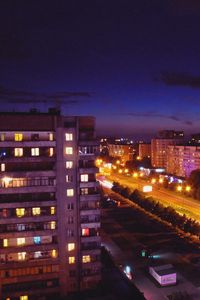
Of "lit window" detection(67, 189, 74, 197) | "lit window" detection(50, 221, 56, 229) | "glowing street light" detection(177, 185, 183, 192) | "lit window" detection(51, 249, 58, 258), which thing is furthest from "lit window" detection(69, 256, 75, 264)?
"glowing street light" detection(177, 185, 183, 192)

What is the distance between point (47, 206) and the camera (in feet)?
135

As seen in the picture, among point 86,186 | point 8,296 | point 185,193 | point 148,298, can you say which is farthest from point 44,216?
point 185,193

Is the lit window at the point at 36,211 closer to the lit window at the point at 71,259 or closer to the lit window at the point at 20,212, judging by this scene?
the lit window at the point at 20,212

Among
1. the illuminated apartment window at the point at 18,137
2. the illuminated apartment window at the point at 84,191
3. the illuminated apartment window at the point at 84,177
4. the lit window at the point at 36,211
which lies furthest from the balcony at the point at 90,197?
the illuminated apartment window at the point at 18,137

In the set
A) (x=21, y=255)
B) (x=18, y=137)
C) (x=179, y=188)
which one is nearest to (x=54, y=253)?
(x=21, y=255)

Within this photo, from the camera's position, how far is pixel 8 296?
4019 cm

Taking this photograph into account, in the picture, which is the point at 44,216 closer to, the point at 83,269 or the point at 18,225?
the point at 18,225

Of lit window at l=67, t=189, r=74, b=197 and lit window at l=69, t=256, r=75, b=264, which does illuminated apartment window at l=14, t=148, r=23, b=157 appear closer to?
lit window at l=67, t=189, r=74, b=197

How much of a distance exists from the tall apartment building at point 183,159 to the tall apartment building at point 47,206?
10309 centimetres

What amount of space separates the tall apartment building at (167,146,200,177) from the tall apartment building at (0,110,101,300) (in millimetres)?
103092

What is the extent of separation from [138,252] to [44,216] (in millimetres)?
22800

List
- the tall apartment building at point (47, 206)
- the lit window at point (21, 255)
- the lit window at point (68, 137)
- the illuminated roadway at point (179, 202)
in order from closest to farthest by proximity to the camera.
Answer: the tall apartment building at point (47, 206)
the lit window at point (21, 255)
the lit window at point (68, 137)
the illuminated roadway at point (179, 202)

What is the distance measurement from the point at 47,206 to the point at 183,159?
11478cm

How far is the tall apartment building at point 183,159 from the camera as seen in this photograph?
141 metres
